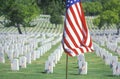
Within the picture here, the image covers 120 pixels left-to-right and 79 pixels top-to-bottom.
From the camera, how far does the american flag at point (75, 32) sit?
12.4 meters

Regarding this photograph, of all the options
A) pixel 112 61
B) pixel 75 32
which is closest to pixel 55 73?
pixel 112 61

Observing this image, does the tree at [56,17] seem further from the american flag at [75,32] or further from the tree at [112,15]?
the american flag at [75,32]

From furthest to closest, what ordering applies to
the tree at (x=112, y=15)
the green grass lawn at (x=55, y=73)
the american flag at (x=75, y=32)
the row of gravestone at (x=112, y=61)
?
the tree at (x=112, y=15) < the row of gravestone at (x=112, y=61) < the green grass lawn at (x=55, y=73) < the american flag at (x=75, y=32)

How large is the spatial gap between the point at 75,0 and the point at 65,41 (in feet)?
3.63

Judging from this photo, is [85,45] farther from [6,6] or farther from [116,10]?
[116,10]

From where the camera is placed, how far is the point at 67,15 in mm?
Result: 12398

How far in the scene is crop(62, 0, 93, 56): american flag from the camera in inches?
487

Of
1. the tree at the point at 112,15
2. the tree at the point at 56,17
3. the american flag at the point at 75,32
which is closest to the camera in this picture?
the american flag at the point at 75,32

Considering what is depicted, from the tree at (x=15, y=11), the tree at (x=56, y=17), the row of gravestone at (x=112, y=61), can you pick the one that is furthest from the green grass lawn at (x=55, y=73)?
the tree at (x=56, y=17)

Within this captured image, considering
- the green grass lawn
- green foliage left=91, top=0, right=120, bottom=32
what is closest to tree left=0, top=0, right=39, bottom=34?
green foliage left=91, top=0, right=120, bottom=32

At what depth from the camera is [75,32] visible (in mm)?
12500

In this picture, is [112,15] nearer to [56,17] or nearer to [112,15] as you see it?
[112,15]

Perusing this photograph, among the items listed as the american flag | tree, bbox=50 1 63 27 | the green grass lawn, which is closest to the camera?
the american flag

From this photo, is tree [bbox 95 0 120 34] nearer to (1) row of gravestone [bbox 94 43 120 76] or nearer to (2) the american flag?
(1) row of gravestone [bbox 94 43 120 76]
